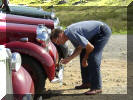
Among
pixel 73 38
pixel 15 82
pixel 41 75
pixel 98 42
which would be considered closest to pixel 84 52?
pixel 98 42

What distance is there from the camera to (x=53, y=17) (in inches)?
353

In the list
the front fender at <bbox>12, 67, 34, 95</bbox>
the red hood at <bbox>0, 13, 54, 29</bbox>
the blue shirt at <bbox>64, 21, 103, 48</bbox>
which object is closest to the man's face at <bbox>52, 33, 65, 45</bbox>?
the blue shirt at <bbox>64, 21, 103, 48</bbox>

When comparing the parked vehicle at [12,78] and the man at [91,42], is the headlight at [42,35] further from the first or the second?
the parked vehicle at [12,78]

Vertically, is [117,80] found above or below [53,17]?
below

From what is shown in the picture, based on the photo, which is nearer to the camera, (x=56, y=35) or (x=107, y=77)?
(x=56, y=35)

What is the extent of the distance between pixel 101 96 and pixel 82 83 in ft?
2.56

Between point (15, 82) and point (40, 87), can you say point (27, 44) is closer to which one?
point (40, 87)

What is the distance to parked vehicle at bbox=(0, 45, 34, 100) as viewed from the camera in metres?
4.25

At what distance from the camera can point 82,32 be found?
710 cm

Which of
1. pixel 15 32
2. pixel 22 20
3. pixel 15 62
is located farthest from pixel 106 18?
pixel 15 62

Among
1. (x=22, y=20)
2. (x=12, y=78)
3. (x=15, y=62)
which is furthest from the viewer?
(x=22, y=20)

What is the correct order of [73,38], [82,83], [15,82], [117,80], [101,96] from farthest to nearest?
[117,80]
[82,83]
[101,96]
[73,38]
[15,82]

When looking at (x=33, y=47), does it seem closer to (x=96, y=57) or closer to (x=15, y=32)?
(x=15, y=32)

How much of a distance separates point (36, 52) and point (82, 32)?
3.41 feet
